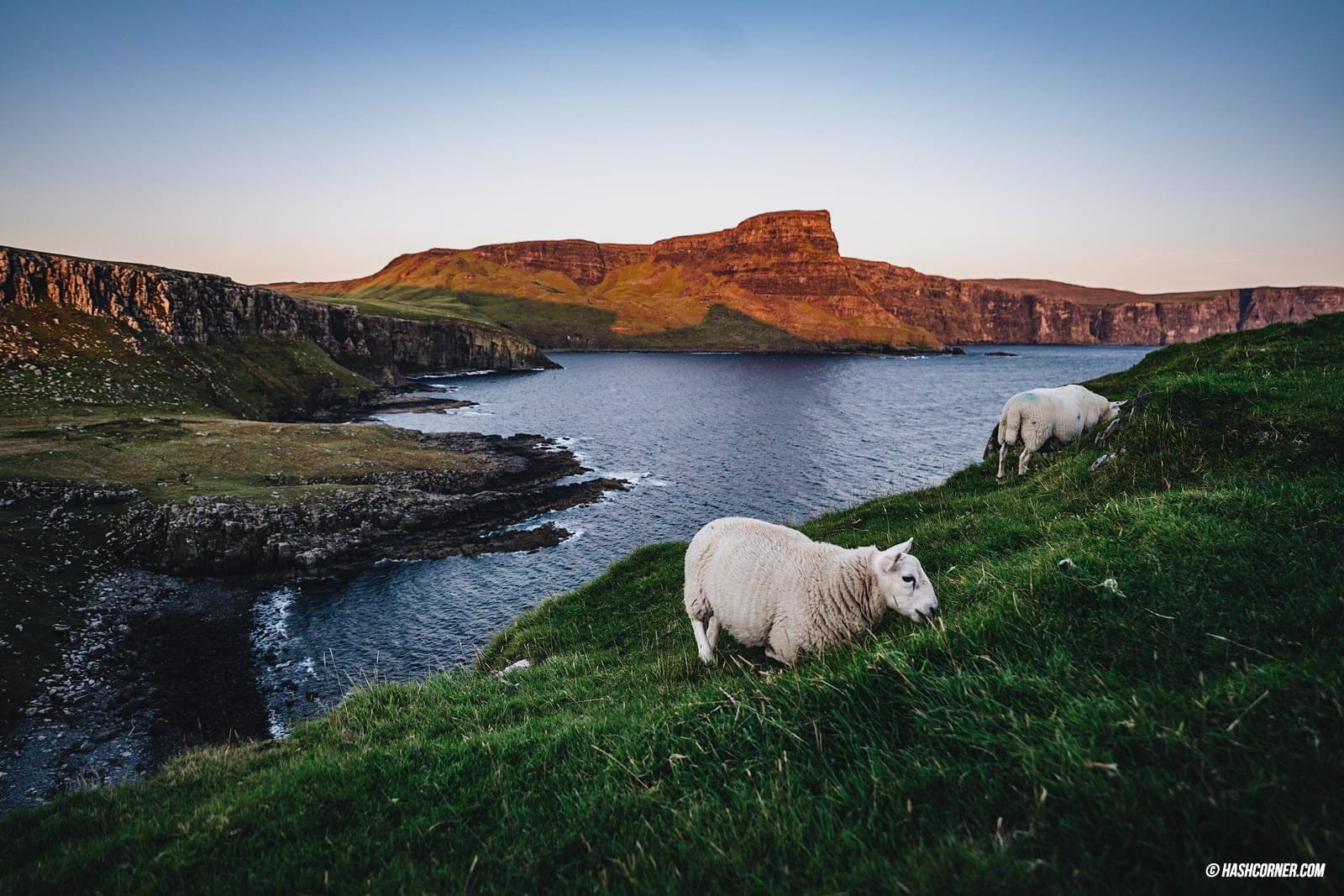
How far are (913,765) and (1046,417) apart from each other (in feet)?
60.5

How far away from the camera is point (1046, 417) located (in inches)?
735

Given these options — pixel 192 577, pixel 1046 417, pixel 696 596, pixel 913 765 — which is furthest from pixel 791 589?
pixel 192 577

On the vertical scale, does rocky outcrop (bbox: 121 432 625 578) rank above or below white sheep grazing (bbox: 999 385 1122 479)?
below

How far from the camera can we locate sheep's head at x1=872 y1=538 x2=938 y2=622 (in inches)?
269

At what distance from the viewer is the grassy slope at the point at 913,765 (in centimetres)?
302

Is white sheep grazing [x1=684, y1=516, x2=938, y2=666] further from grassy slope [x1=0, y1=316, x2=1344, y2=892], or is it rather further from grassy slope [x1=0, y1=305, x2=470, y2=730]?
grassy slope [x1=0, y1=305, x2=470, y2=730]

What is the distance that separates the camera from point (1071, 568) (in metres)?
6.07

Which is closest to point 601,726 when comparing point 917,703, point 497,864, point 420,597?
point 497,864

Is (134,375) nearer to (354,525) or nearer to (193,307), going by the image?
(193,307)

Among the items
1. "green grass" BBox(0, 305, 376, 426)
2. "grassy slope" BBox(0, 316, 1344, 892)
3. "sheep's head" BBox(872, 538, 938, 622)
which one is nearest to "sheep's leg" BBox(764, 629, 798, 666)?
"grassy slope" BBox(0, 316, 1344, 892)

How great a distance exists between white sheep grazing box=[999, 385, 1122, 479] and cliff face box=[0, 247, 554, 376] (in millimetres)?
113019

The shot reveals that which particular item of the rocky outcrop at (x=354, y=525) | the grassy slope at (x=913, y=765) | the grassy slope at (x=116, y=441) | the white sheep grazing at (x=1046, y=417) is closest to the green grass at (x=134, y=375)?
the grassy slope at (x=116, y=441)

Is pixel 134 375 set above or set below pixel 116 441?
above

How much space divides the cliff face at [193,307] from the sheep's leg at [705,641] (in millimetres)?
111372
